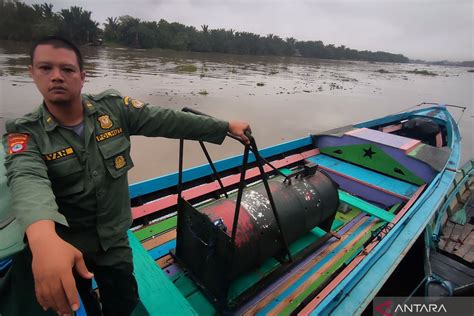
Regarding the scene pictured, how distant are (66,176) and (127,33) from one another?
5628 cm

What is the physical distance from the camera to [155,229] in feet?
10.6

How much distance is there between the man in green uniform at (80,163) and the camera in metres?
1.08

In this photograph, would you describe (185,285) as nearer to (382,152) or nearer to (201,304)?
(201,304)

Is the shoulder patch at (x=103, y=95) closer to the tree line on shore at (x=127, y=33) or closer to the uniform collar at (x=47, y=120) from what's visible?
the uniform collar at (x=47, y=120)

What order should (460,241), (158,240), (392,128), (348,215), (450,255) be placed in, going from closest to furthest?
(158,240)
(450,255)
(348,215)
(460,241)
(392,128)

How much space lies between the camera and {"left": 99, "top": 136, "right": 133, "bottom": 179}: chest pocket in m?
1.50

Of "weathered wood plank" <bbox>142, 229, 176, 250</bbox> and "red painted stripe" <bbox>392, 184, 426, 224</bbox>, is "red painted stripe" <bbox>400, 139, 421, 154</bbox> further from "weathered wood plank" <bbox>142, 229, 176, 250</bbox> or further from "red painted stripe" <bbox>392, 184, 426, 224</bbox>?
"weathered wood plank" <bbox>142, 229, 176, 250</bbox>

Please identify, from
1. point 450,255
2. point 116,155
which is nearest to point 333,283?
point 116,155

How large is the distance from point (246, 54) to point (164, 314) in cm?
6416

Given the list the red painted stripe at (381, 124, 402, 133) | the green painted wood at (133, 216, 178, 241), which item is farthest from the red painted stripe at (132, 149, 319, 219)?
the red painted stripe at (381, 124, 402, 133)

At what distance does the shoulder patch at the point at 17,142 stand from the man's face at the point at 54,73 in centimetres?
21

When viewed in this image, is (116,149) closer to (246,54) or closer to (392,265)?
(392,265)

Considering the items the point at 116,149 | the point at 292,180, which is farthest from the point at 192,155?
the point at 116,149

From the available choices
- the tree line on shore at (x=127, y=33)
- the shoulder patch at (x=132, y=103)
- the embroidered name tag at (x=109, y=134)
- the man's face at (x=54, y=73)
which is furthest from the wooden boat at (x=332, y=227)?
the tree line on shore at (x=127, y=33)
